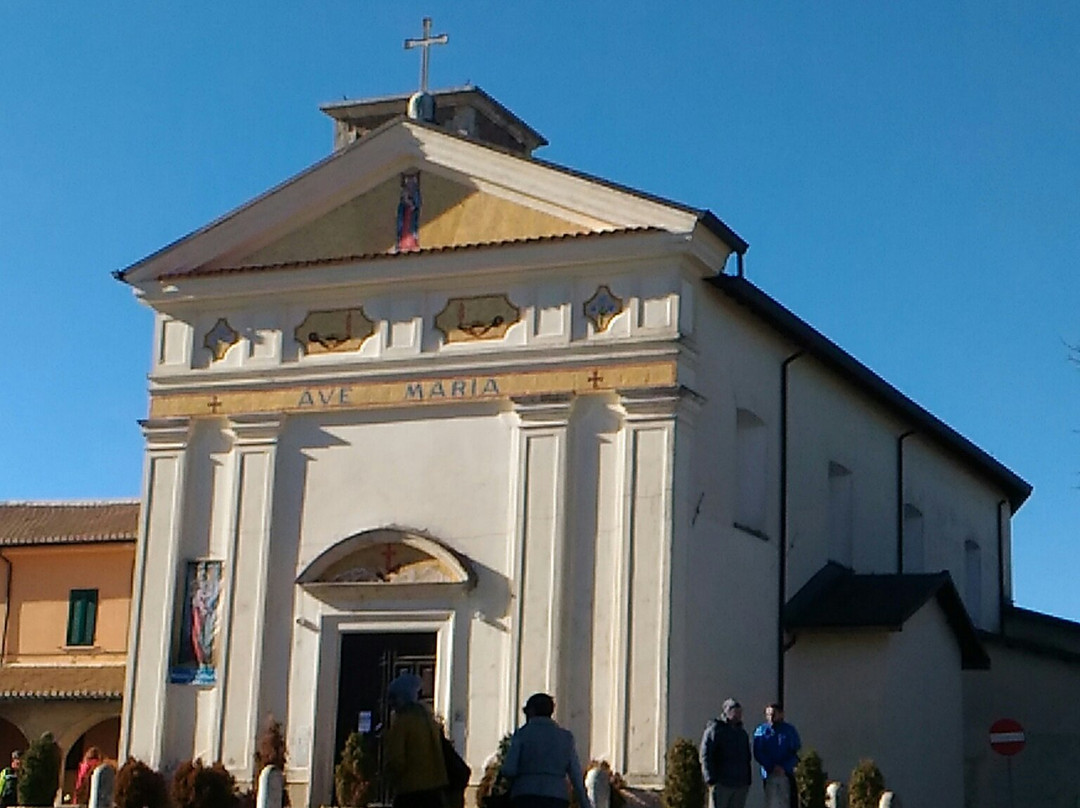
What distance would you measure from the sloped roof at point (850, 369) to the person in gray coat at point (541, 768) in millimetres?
13225

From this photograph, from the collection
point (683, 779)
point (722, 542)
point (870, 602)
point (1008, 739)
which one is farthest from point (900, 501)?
point (683, 779)

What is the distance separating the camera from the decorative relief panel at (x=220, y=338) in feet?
88.7

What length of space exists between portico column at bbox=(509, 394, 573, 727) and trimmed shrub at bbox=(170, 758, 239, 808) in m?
4.02

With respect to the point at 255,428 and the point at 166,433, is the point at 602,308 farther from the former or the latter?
the point at 166,433

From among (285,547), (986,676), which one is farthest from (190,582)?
(986,676)

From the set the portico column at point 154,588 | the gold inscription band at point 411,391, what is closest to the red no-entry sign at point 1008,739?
the gold inscription band at point 411,391

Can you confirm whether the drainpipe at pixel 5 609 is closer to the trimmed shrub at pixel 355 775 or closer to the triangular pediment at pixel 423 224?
the triangular pediment at pixel 423 224

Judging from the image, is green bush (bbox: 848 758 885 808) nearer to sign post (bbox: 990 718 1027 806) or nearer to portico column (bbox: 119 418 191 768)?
sign post (bbox: 990 718 1027 806)

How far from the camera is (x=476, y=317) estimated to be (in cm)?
2558

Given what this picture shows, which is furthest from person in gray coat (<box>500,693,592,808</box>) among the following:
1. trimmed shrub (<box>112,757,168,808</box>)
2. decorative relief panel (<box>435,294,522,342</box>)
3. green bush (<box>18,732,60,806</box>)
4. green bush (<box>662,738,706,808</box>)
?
green bush (<box>18,732,60,806</box>)

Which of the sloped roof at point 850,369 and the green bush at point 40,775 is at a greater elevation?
the sloped roof at point 850,369

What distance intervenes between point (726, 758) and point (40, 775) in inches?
405

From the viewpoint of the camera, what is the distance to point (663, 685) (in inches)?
925

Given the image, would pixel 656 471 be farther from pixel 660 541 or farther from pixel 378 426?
pixel 378 426
